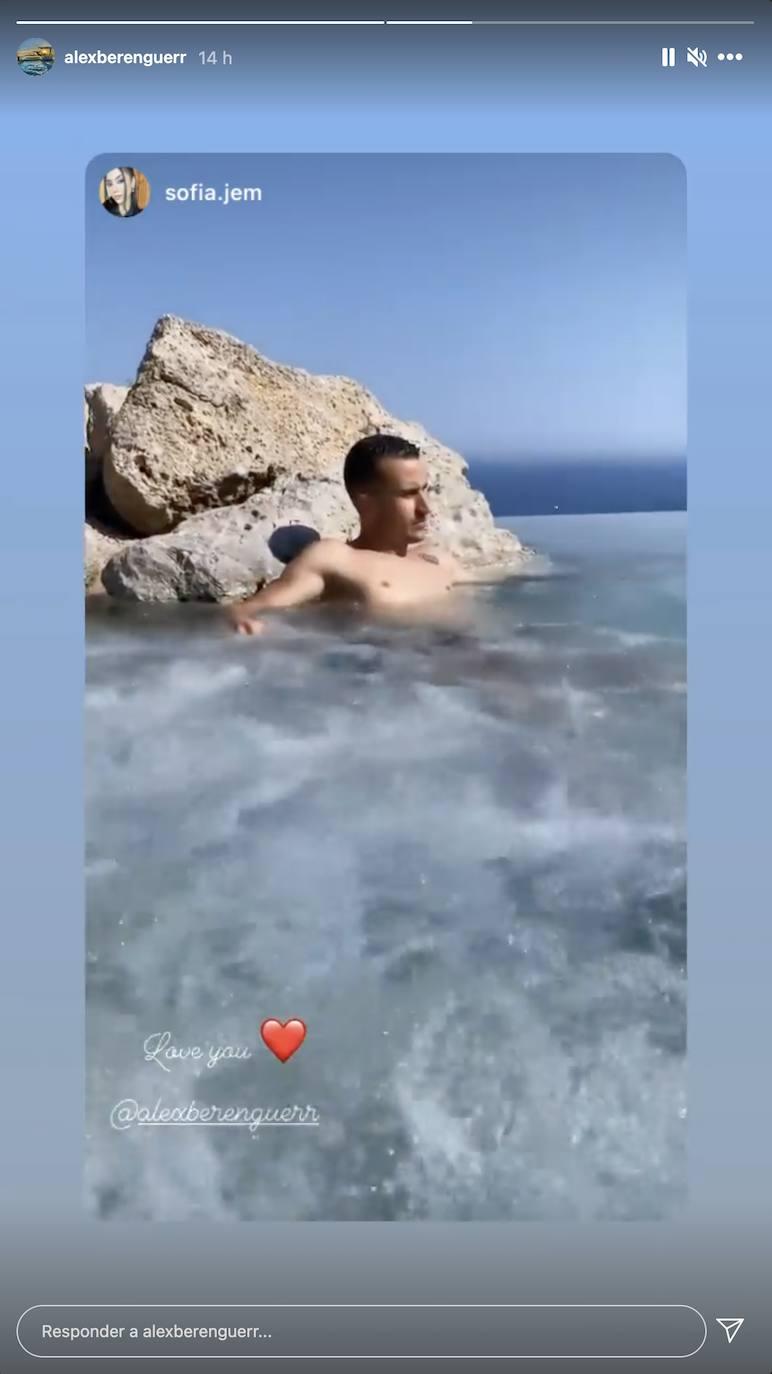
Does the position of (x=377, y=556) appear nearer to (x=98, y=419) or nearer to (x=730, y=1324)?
(x=98, y=419)

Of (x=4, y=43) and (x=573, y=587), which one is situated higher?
(x=4, y=43)

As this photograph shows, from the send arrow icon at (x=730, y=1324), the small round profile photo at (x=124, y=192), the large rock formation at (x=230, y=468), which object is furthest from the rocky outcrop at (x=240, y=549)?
the send arrow icon at (x=730, y=1324)

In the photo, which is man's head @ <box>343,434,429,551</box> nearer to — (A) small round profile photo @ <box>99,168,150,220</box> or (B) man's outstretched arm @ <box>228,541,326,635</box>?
(B) man's outstretched arm @ <box>228,541,326,635</box>

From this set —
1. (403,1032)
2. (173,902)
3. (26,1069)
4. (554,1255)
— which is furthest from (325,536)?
(554,1255)

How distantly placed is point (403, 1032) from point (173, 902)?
0.33 meters

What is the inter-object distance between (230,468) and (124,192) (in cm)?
36

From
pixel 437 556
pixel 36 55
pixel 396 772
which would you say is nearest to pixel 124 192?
pixel 36 55

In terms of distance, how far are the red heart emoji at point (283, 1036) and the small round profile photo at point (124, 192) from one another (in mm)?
1022

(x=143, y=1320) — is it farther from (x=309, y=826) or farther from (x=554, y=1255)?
(x=309, y=826)

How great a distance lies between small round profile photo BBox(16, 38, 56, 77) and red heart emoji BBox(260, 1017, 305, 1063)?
1217 mm

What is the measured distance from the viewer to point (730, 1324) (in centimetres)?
136

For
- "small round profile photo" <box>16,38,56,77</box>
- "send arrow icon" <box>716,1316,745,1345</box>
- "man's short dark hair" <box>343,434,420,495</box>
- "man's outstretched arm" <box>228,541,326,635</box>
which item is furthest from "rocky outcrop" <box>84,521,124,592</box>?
"send arrow icon" <box>716,1316,745,1345</box>

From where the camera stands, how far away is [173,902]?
1.38 meters

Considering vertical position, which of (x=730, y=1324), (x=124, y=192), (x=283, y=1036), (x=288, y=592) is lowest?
(x=730, y=1324)
